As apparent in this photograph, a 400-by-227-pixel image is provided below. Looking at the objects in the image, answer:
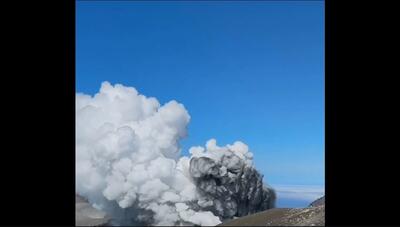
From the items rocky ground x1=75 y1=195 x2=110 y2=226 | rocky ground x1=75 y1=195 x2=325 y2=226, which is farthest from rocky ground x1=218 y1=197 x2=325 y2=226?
rocky ground x1=75 y1=195 x2=110 y2=226

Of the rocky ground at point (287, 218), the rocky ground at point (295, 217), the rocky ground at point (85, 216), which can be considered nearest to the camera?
the rocky ground at point (295, 217)

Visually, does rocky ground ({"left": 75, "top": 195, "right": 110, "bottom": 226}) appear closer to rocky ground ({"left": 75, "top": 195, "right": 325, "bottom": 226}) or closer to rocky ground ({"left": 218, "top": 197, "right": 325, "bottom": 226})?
rocky ground ({"left": 75, "top": 195, "right": 325, "bottom": 226})

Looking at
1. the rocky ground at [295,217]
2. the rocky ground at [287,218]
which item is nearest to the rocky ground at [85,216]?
the rocky ground at [287,218]

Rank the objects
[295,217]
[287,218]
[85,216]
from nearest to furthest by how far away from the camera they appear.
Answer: [295,217] → [287,218] → [85,216]

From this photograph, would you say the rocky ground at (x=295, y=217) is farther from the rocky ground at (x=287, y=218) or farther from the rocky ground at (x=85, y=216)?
the rocky ground at (x=85, y=216)

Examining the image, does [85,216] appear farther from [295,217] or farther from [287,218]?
[295,217]

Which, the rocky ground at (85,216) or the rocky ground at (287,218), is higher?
the rocky ground at (287,218)

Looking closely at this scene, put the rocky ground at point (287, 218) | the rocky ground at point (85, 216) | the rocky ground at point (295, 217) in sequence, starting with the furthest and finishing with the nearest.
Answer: the rocky ground at point (85, 216) < the rocky ground at point (287, 218) < the rocky ground at point (295, 217)

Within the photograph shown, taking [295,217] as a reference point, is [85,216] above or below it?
below

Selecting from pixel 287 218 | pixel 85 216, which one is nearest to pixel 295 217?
pixel 287 218
